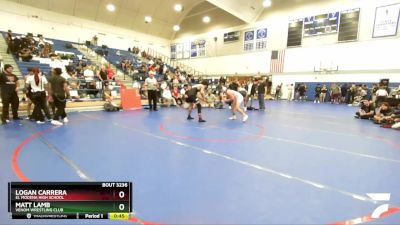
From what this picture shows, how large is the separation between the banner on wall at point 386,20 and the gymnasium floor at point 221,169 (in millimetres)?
13703

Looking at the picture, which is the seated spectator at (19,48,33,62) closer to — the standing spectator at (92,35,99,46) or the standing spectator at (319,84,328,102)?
the standing spectator at (92,35,99,46)

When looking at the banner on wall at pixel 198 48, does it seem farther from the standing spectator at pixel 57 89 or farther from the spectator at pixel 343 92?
the standing spectator at pixel 57 89

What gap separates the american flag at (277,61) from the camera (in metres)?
21.6

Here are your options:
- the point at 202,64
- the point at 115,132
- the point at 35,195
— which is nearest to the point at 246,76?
the point at 202,64

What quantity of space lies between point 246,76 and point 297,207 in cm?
2266

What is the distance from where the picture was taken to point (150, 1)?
76.5 feet

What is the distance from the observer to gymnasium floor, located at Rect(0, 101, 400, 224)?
2.42 metres

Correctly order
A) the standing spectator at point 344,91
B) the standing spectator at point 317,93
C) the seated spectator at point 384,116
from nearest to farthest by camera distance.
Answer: the seated spectator at point 384,116 < the standing spectator at point 344,91 < the standing spectator at point 317,93

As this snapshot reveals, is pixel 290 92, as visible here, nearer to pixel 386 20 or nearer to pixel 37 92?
pixel 386 20

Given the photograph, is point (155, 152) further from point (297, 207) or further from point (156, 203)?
point (297, 207)

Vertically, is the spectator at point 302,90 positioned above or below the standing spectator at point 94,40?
below

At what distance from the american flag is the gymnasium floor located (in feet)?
53.5

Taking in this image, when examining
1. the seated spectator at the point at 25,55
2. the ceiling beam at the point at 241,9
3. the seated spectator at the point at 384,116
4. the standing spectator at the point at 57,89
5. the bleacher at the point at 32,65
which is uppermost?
the ceiling beam at the point at 241,9
